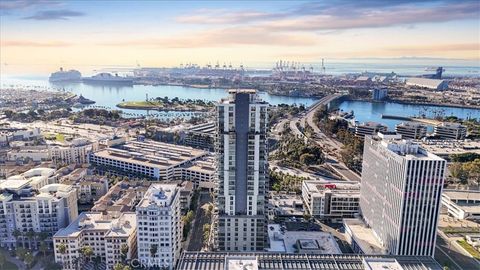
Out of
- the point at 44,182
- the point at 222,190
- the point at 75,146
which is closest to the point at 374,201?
the point at 222,190

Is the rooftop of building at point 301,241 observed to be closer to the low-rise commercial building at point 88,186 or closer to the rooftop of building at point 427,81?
the low-rise commercial building at point 88,186

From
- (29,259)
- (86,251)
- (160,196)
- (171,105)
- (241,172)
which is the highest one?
(241,172)

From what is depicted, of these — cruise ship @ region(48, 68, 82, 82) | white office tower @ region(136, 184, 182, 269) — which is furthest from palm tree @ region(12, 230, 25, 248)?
cruise ship @ region(48, 68, 82, 82)

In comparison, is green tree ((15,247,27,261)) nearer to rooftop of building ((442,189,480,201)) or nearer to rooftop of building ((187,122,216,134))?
rooftop of building ((187,122,216,134))

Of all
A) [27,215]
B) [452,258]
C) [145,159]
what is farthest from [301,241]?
[145,159]

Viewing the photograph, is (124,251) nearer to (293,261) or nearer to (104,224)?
(104,224)
